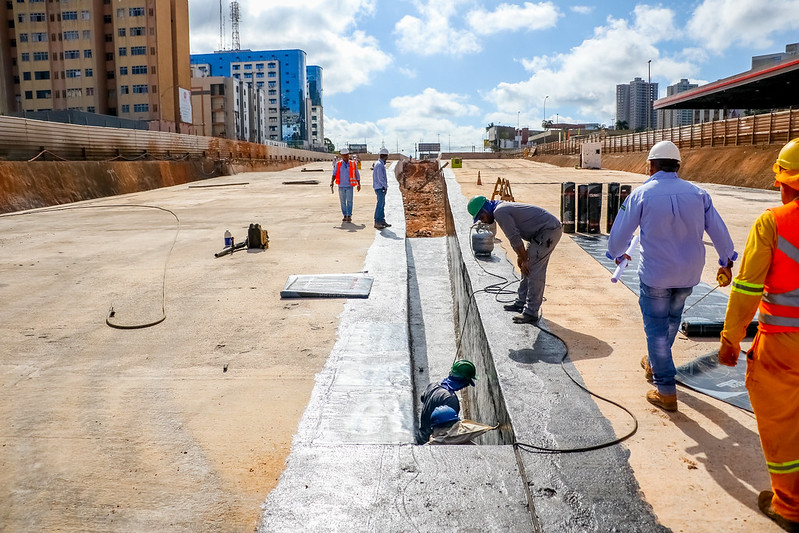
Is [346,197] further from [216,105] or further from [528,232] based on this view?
[216,105]

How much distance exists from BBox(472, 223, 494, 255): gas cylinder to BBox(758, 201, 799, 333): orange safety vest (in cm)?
700

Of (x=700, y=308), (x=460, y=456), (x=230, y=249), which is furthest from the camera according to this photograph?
(x=230, y=249)

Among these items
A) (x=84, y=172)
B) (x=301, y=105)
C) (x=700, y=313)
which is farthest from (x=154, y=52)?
(x=301, y=105)

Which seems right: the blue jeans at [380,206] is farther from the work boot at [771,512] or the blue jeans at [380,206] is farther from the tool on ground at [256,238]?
the work boot at [771,512]

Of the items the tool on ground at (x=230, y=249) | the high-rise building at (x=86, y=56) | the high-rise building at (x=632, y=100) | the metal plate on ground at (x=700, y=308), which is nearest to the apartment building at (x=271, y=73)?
the high-rise building at (x=86, y=56)

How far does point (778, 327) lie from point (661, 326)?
1.49m

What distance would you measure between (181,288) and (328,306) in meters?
2.47

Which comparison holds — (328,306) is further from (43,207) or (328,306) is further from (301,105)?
(301,105)

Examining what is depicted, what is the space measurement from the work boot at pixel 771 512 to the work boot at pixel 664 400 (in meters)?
1.16

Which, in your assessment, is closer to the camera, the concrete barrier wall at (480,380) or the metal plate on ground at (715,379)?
the metal plate on ground at (715,379)

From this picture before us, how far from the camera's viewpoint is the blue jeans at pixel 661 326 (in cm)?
434

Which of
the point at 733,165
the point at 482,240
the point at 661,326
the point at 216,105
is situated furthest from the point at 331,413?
the point at 216,105

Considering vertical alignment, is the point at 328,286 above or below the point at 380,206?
below

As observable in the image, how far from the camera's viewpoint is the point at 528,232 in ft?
21.1
